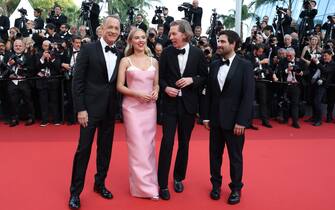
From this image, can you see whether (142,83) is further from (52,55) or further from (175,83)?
(52,55)

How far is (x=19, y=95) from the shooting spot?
6.79 m

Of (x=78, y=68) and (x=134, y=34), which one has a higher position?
(x=134, y=34)

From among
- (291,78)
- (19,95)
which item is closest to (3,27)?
(19,95)

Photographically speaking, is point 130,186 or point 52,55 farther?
point 52,55

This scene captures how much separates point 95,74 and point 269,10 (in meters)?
32.0

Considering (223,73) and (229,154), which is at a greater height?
(223,73)

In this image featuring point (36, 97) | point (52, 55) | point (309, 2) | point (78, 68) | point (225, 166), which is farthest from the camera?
point (309, 2)

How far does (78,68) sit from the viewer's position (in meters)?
2.99

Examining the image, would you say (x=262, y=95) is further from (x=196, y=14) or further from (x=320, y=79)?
(x=196, y=14)

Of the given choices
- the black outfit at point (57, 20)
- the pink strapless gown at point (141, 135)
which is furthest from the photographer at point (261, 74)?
the black outfit at point (57, 20)

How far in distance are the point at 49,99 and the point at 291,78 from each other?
15.8 ft

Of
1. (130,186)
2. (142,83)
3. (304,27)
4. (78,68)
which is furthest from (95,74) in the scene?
(304,27)

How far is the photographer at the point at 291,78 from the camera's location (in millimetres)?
6855

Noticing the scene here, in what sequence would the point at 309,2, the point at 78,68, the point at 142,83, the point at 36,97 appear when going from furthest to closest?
1. the point at 309,2
2. the point at 36,97
3. the point at 142,83
4. the point at 78,68
